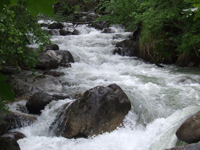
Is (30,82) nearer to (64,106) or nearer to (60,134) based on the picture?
(64,106)

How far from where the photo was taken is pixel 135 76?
26.5ft

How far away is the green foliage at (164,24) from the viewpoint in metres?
8.05

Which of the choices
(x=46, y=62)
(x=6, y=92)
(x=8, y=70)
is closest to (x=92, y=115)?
(x=6, y=92)

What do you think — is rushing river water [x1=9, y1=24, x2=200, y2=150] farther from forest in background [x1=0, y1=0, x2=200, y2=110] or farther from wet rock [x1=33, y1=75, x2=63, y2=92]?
forest in background [x1=0, y1=0, x2=200, y2=110]

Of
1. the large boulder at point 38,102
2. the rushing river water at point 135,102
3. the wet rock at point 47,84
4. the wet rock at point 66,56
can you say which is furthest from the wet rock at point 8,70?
the large boulder at point 38,102

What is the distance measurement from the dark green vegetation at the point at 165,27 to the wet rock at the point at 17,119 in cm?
533

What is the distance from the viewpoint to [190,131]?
3289 mm

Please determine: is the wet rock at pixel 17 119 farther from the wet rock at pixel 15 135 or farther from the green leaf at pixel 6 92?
the green leaf at pixel 6 92

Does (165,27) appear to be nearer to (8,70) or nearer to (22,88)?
(22,88)

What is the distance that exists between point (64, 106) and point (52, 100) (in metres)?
0.63

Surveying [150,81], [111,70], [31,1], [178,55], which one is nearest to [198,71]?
[178,55]

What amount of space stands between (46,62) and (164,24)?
5108 mm

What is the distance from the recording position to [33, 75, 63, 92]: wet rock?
22.8 feet

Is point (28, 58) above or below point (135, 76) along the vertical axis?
above
